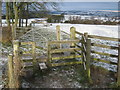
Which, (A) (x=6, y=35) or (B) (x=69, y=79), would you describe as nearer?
(B) (x=69, y=79)

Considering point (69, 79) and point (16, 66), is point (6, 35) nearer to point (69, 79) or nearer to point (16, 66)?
point (16, 66)

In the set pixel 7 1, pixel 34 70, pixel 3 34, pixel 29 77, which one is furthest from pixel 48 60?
pixel 7 1

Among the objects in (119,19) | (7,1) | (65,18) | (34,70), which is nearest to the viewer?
(34,70)

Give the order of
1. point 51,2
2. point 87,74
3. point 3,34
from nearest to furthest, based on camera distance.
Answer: point 87,74 < point 3,34 < point 51,2

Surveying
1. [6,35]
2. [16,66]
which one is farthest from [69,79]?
[6,35]

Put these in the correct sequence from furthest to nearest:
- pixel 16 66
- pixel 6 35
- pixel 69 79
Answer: pixel 6 35, pixel 69 79, pixel 16 66

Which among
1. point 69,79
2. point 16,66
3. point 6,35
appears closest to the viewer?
point 16,66

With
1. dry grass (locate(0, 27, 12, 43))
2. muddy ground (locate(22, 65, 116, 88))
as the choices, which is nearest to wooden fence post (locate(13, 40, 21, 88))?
muddy ground (locate(22, 65, 116, 88))

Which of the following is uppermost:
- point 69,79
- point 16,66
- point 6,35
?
point 6,35

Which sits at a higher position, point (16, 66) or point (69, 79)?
point (16, 66)

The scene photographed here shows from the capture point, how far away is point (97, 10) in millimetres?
27812

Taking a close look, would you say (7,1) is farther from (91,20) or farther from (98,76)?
(91,20)

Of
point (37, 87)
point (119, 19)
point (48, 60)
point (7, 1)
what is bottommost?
point (37, 87)

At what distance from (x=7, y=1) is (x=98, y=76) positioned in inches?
398
